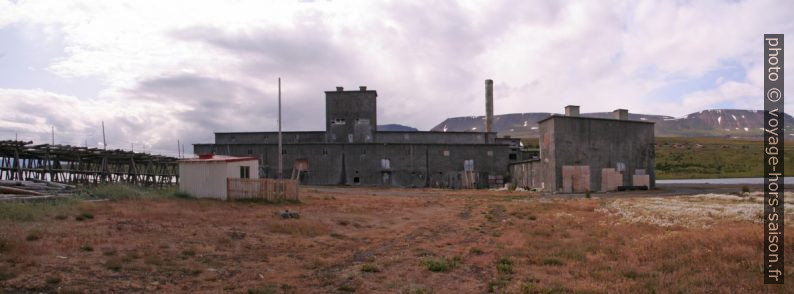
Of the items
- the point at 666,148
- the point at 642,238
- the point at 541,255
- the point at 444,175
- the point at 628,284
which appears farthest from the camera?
the point at 666,148

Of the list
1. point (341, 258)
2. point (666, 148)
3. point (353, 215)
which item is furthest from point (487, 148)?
point (666, 148)

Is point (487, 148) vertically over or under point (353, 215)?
over

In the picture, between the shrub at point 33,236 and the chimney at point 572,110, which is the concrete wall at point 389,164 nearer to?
the chimney at point 572,110

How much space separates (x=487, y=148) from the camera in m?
63.9

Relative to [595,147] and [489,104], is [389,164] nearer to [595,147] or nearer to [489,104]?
[595,147]

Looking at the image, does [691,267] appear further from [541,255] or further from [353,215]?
[353,215]

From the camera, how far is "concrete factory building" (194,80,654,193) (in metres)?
48.6

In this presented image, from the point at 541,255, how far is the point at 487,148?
50.1 metres

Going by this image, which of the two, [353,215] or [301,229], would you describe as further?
[353,215]

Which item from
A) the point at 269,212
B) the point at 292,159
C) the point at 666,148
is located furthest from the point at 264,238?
the point at 666,148

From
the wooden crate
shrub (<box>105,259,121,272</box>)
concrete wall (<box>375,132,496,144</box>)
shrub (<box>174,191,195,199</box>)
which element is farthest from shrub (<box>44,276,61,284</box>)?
concrete wall (<box>375,132,496,144</box>)

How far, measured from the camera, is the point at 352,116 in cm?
6838

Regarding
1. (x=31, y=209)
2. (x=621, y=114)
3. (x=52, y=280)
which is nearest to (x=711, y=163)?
(x=621, y=114)

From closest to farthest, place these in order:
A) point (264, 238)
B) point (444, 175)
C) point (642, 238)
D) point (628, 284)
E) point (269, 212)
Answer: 1. point (628, 284)
2. point (642, 238)
3. point (264, 238)
4. point (269, 212)
5. point (444, 175)
